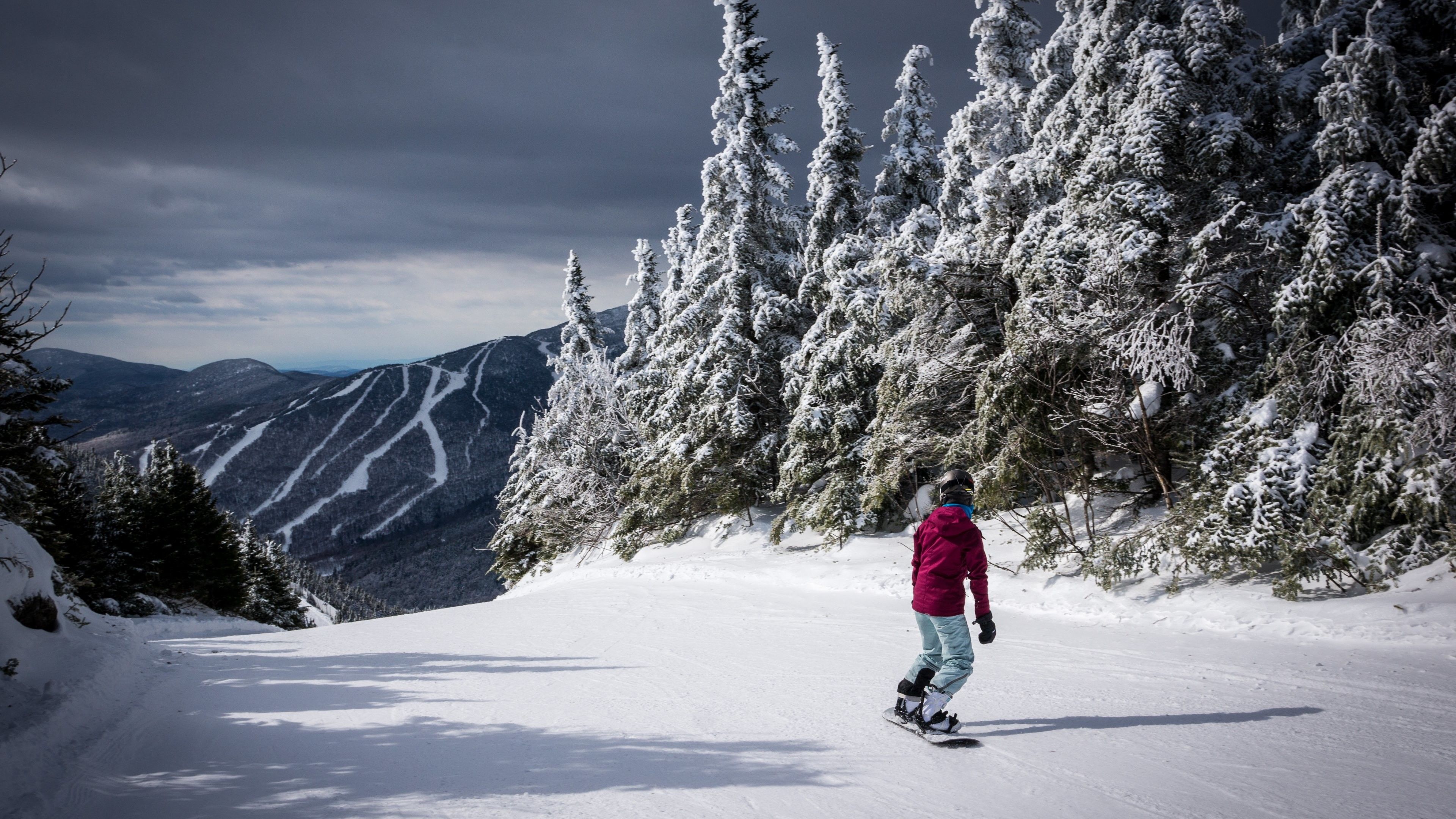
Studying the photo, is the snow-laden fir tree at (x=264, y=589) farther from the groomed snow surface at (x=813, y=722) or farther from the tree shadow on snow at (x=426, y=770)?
the tree shadow on snow at (x=426, y=770)

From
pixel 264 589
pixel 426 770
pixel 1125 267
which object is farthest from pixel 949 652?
pixel 264 589

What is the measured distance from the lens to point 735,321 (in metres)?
19.4

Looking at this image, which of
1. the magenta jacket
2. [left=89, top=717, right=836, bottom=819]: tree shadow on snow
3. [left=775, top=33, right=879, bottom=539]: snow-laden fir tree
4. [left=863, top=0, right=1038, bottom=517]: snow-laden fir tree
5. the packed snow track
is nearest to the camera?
the packed snow track

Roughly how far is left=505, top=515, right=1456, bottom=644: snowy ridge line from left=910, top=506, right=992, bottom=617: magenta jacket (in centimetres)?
508

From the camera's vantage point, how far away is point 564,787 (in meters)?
4.21

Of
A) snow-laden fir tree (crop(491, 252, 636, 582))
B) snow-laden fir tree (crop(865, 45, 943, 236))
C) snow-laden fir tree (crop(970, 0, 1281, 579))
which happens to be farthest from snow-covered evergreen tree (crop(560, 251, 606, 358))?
snow-laden fir tree (crop(970, 0, 1281, 579))

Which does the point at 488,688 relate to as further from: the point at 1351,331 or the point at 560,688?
the point at 1351,331

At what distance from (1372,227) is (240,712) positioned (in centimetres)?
1376

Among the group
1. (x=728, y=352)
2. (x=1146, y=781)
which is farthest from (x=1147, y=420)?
(x=728, y=352)

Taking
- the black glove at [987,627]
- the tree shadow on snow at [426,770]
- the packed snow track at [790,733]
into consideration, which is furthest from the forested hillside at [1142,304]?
the tree shadow on snow at [426,770]

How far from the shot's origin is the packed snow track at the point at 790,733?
154 inches

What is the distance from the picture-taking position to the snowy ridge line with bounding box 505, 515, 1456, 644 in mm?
6957

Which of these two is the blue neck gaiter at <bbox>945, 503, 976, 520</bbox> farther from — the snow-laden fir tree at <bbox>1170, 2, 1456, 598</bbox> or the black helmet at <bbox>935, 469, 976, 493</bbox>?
the snow-laden fir tree at <bbox>1170, 2, 1456, 598</bbox>

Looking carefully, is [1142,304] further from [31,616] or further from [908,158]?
[31,616]
